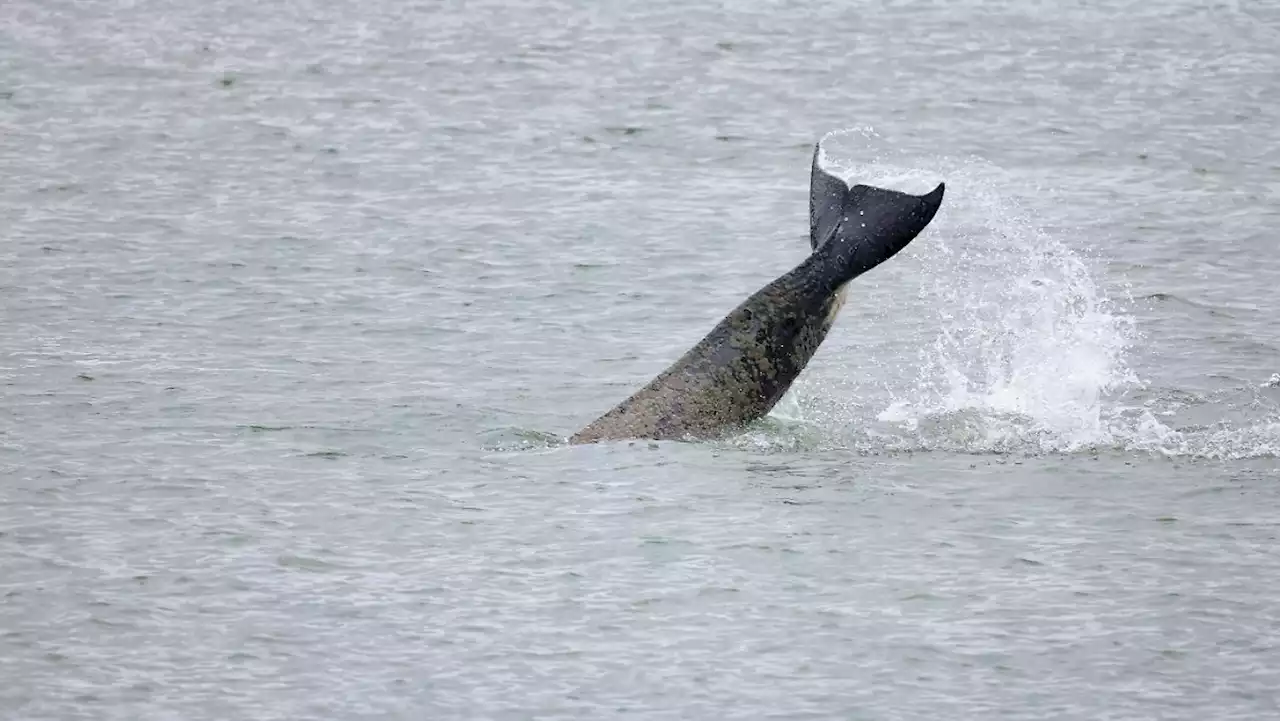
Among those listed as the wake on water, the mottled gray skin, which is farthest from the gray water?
the mottled gray skin

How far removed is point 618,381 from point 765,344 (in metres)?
2.16

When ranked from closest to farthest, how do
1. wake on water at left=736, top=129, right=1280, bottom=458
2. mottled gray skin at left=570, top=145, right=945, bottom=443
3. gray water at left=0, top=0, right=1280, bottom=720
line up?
1. gray water at left=0, top=0, right=1280, bottom=720
2. mottled gray skin at left=570, top=145, right=945, bottom=443
3. wake on water at left=736, top=129, right=1280, bottom=458

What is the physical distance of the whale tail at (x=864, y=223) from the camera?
1447 centimetres

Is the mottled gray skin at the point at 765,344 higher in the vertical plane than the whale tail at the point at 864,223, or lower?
lower

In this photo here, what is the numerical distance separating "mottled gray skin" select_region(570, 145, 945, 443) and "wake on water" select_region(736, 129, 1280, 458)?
32cm

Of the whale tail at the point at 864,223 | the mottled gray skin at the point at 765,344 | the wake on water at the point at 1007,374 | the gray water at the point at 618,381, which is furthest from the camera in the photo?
the wake on water at the point at 1007,374

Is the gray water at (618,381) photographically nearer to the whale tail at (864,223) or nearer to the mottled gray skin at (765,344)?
the mottled gray skin at (765,344)

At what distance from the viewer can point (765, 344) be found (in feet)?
47.5

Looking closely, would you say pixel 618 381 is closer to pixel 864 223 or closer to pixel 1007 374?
pixel 864 223

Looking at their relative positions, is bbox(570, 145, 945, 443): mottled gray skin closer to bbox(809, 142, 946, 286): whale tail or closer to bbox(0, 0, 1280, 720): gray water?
bbox(809, 142, 946, 286): whale tail

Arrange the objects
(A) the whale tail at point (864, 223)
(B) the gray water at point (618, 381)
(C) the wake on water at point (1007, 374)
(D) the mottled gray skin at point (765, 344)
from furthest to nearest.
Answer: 1. (C) the wake on water at point (1007, 374)
2. (A) the whale tail at point (864, 223)
3. (D) the mottled gray skin at point (765, 344)
4. (B) the gray water at point (618, 381)

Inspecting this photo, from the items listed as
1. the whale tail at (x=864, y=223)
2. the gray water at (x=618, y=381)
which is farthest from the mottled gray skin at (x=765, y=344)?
the gray water at (x=618, y=381)

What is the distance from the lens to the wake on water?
48.3ft

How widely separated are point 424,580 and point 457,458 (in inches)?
90.0
